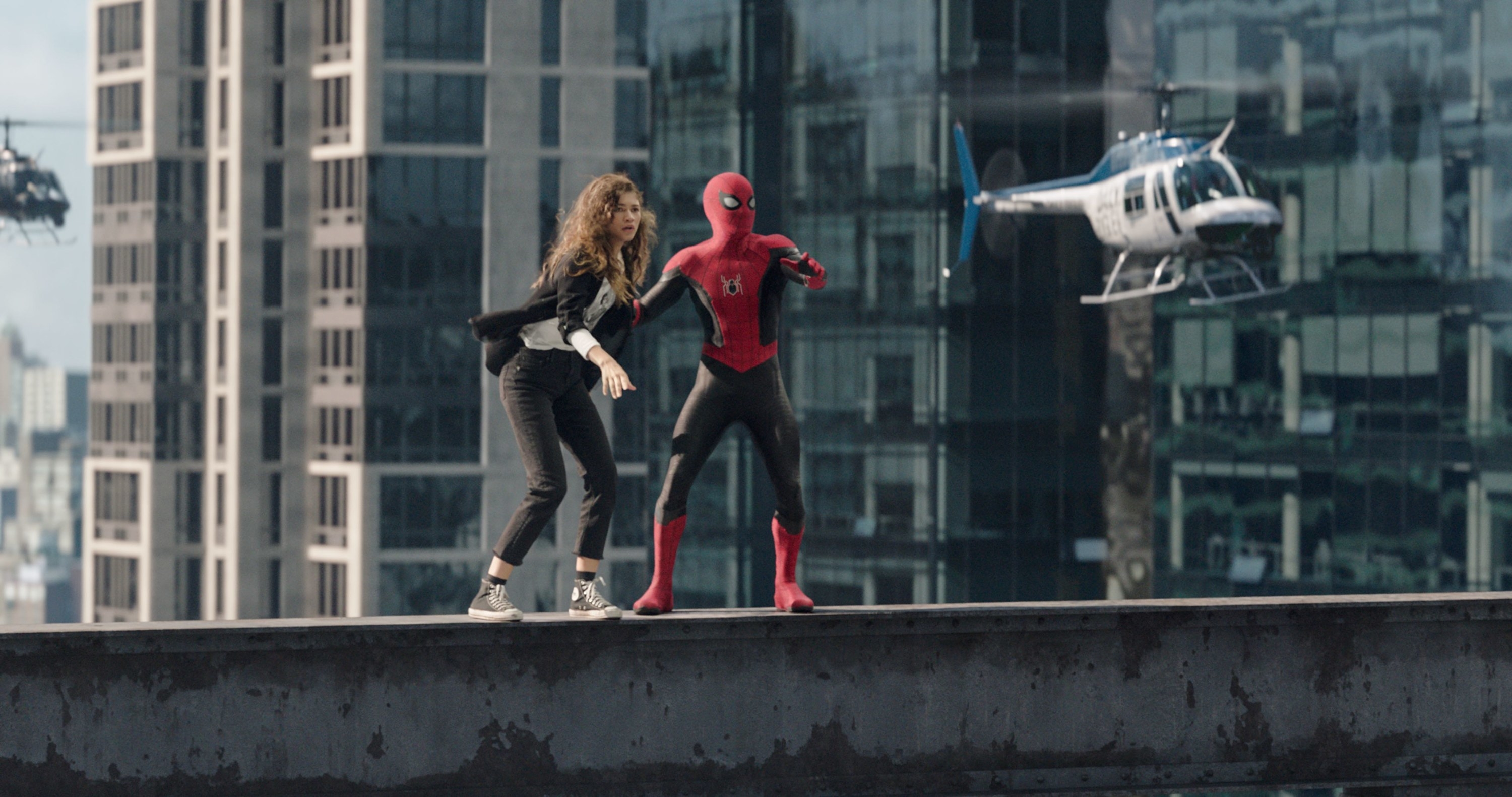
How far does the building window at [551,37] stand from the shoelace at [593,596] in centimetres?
8363

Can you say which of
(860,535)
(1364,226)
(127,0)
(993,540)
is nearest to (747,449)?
(860,535)

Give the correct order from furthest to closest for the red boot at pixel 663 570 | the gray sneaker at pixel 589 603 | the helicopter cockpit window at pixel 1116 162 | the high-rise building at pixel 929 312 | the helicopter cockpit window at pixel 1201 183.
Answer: the high-rise building at pixel 929 312, the helicopter cockpit window at pixel 1116 162, the helicopter cockpit window at pixel 1201 183, the red boot at pixel 663 570, the gray sneaker at pixel 589 603

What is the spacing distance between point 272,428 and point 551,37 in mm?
23901

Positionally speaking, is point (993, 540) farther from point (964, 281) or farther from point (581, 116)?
point (581, 116)

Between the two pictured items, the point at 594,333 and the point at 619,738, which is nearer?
the point at 619,738

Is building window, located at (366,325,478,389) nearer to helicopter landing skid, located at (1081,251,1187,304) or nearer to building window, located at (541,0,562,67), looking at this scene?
building window, located at (541,0,562,67)

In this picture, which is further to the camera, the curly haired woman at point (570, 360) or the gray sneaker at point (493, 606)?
the curly haired woman at point (570, 360)

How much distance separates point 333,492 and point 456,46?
2193 cm

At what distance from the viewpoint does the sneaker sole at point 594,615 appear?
927 centimetres

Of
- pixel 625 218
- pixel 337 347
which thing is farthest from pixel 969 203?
pixel 337 347

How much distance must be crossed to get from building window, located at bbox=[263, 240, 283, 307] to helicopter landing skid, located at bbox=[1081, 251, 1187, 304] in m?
48.2

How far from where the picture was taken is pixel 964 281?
2320 inches

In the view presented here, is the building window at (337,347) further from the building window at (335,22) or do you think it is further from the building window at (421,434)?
the building window at (335,22)

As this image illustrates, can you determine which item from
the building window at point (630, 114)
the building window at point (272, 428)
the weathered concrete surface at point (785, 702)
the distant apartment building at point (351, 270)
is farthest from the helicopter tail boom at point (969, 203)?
the building window at point (272, 428)
